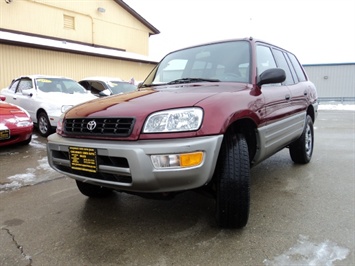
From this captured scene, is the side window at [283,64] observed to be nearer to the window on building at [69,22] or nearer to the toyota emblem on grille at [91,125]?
the toyota emblem on grille at [91,125]

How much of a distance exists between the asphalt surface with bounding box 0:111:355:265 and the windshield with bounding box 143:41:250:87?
4.25 feet

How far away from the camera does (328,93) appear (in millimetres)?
22141

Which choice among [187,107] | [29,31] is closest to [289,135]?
[187,107]

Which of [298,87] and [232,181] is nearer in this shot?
[232,181]

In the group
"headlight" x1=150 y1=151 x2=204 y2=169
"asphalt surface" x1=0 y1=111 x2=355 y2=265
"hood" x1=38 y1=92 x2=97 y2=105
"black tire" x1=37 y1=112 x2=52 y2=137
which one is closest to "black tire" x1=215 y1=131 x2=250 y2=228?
"asphalt surface" x1=0 y1=111 x2=355 y2=265

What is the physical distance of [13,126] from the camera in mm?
5504

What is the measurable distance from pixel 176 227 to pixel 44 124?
5.63 m

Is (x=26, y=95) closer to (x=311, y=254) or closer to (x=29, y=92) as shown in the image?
(x=29, y=92)

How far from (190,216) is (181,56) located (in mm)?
1974

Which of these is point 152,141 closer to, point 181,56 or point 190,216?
point 190,216

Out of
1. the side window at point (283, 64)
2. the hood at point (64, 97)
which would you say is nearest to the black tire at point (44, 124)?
the hood at point (64, 97)

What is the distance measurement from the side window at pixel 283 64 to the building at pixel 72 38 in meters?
9.90

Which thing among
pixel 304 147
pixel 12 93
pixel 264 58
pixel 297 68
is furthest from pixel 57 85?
pixel 304 147

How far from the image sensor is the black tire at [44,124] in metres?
7.06
